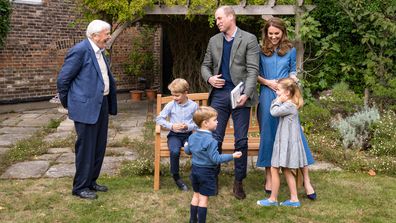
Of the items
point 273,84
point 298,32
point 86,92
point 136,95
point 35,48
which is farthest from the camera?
point 136,95

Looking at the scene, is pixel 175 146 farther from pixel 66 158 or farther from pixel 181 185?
pixel 66 158

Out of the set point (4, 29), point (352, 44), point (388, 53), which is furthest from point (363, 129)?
point (4, 29)

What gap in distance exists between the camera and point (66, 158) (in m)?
6.37

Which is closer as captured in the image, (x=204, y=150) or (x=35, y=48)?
(x=204, y=150)

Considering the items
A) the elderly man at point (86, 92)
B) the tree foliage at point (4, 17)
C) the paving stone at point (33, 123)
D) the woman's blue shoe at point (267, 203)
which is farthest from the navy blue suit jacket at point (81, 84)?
the tree foliage at point (4, 17)

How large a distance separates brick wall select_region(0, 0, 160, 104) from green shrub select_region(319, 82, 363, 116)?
20.9ft

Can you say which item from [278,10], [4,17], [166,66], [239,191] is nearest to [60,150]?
[239,191]

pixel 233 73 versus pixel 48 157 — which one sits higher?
pixel 233 73

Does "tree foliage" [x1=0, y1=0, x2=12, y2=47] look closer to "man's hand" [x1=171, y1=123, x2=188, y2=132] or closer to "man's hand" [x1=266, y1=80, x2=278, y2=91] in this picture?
"man's hand" [x1=171, y1=123, x2=188, y2=132]

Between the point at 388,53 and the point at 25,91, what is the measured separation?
8880mm

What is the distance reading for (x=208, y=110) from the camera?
12.3 feet

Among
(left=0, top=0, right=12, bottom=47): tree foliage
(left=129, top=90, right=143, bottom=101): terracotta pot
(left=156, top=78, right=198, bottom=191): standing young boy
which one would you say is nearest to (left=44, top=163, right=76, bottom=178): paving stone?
(left=156, top=78, right=198, bottom=191): standing young boy

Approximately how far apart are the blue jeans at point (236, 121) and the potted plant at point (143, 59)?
10.2 meters

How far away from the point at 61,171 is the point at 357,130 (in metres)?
4.16
